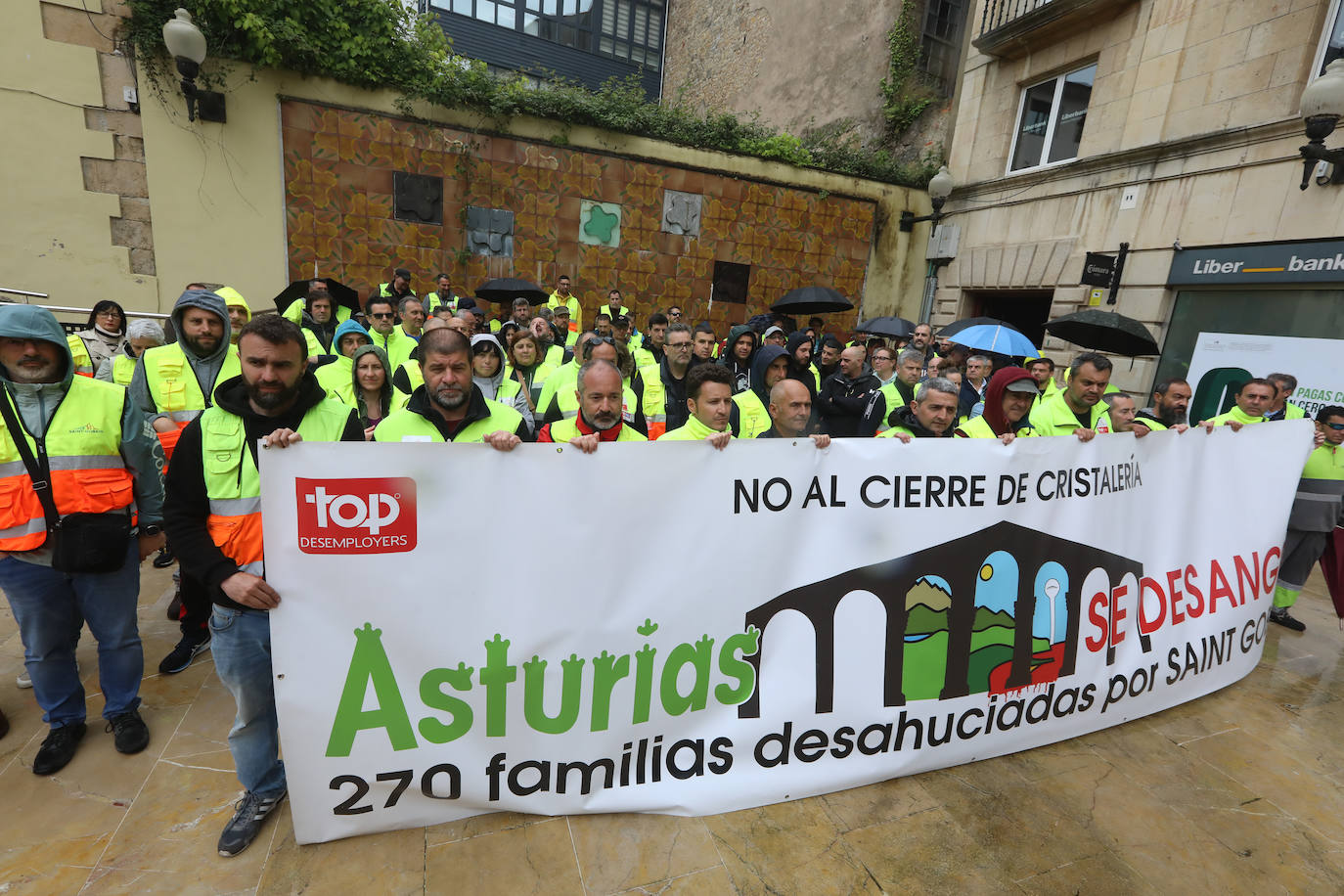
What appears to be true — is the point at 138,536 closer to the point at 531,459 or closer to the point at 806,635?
the point at 531,459

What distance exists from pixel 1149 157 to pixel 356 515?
11.3m

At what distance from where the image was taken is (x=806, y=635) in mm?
2402

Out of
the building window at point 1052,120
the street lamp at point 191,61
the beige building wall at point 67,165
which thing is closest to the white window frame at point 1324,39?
the building window at point 1052,120

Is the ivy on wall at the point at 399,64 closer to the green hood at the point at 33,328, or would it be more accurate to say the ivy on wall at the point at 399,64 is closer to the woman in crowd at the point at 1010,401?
the green hood at the point at 33,328

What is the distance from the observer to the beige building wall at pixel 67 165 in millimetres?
7074

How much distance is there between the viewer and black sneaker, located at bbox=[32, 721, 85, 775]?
2.43m

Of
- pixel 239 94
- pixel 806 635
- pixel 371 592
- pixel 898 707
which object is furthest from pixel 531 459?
pixel 239 94

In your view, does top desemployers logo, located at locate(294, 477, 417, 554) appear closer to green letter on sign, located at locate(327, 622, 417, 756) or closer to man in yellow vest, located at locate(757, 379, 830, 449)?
green letter on sign, located at locate(327, 622, 417, 756)

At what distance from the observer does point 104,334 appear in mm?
4938

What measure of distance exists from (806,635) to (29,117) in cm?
1037

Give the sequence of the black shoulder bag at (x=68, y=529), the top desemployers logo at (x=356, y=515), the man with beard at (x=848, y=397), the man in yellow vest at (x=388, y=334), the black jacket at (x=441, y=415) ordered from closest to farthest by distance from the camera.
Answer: the top desemployers logo at (x=356, y=515)
the black shoulder bag at (x=68, y=529)
the black jacket at (x=441, y=415)
the man with beard at (x=848, y=397)
the man in yellow vest at (x=388, y=334)

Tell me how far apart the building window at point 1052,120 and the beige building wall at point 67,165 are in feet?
43.7

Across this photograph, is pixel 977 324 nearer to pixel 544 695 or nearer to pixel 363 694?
pixel 544 695

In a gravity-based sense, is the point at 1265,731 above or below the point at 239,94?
below
